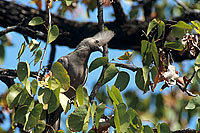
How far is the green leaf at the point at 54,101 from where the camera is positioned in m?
1.52

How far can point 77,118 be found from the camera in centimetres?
151

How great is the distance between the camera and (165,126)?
151 centimetres

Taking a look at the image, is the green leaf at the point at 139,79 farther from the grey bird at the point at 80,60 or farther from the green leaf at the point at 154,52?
the grey bird at the point at 80,60

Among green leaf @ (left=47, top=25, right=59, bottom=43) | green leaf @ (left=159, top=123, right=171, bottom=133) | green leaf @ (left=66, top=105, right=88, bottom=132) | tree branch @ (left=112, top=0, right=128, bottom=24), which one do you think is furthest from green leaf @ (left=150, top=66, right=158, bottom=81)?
tree branch @ (left=112, top=0, right=128, bottom=24)

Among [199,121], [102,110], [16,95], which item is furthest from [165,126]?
[16,95]

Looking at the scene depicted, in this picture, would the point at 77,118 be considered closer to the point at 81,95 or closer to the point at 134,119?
the point at 81,95

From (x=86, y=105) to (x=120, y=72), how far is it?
314mm

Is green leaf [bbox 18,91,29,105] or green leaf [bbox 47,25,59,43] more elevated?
green leaf [bbox 47,25,59,43]

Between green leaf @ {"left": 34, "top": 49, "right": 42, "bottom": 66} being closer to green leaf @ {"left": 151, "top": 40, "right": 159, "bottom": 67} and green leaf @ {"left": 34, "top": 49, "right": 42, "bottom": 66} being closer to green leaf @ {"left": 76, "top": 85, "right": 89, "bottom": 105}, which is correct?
green leaf @ {"left": 76, "top": 85, "right": 89, "bottom": 105}

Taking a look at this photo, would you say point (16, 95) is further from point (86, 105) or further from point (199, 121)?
point (199, 121)

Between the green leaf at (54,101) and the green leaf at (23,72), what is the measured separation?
5.7 inches

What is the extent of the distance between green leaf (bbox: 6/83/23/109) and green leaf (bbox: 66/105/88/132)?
27 cm

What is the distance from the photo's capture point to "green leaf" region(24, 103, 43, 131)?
153 cm

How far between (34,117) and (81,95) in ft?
0.75
